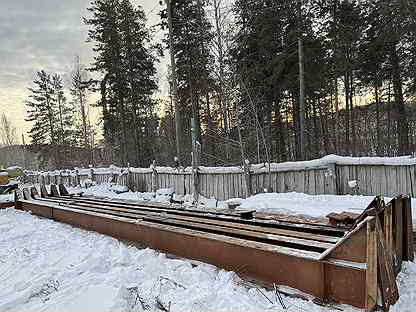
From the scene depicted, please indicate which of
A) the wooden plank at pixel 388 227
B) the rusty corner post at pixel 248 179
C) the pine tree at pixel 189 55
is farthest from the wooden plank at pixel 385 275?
the pine tree at pixel 189 55

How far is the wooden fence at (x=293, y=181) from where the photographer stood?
8.73m

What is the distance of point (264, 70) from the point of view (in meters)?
20.3

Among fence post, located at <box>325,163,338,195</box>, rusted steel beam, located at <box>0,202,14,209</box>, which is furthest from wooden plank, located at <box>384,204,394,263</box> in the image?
rusted steel beam, located at <box>0,202,14,209</box>

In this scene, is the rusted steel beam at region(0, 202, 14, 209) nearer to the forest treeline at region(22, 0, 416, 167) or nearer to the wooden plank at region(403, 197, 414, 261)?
the forest treeline at region(22, 0, 416, 167)

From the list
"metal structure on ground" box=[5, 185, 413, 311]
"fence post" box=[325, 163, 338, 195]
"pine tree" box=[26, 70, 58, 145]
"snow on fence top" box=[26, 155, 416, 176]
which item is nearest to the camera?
"metal structure on ground" box=[5, 185, 413, 311]

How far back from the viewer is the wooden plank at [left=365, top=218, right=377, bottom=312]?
9.39 feet

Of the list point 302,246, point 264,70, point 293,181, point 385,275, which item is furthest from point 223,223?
point 264,70

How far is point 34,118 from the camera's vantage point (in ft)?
134

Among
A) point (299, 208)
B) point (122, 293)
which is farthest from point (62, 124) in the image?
point (122, 293)

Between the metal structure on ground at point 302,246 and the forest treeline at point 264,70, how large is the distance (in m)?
6.68

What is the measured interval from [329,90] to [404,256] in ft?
76.0

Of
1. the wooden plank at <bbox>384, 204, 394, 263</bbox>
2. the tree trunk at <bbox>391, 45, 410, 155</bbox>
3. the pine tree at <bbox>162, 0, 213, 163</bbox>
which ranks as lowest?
the wooden plank at <bbox>384, 204, 394, 263</bbox>

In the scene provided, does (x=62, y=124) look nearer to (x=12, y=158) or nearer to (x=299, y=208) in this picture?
(x=299, y=208)

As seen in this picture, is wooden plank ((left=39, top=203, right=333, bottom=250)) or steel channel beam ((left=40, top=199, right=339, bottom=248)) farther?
steel channel beam ((left=40, top=199, right=339, bottom=248))
